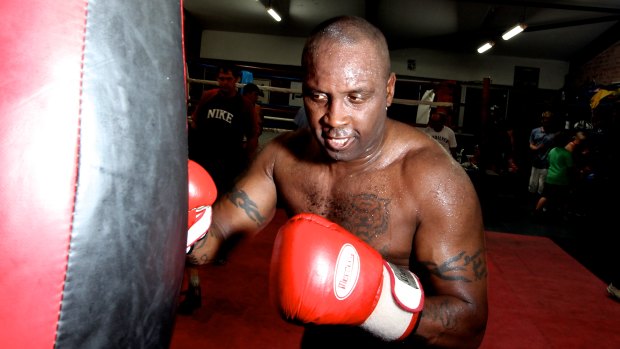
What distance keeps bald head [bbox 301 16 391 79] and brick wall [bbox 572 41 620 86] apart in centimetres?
1012

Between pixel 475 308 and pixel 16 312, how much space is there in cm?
103

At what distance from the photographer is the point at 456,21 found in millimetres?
9930

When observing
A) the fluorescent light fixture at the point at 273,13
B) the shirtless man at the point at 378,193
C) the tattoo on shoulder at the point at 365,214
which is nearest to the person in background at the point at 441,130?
the shirtless man at the point at 378,193

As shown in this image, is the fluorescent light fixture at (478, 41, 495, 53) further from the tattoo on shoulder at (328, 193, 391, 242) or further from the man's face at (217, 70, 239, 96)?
the tattoo on shoulder at (328, 193, 391, 242)

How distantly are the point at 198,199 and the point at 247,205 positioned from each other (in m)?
0.40

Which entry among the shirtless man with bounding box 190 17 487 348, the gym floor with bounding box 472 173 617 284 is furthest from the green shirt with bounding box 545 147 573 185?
the shirtless man with bounding box 190 17 487 348

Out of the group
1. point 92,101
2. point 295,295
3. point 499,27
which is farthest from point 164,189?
point 499,27

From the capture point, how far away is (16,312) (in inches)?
21.8

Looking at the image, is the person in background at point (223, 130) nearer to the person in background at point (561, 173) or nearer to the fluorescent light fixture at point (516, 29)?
the person in background at point (561, 173)

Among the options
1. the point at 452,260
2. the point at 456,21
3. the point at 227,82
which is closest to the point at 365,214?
the point at 452,260

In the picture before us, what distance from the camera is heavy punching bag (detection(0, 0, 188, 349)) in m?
0.56

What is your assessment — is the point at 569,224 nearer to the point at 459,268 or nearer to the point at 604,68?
the point at 459,268

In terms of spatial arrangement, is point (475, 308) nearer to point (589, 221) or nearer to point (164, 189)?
point (164, 189)

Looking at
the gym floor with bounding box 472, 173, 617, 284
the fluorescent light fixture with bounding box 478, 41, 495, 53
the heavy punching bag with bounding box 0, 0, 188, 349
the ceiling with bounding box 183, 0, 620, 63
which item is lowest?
the gym floor with bounding box 472, 173, 617, 284
